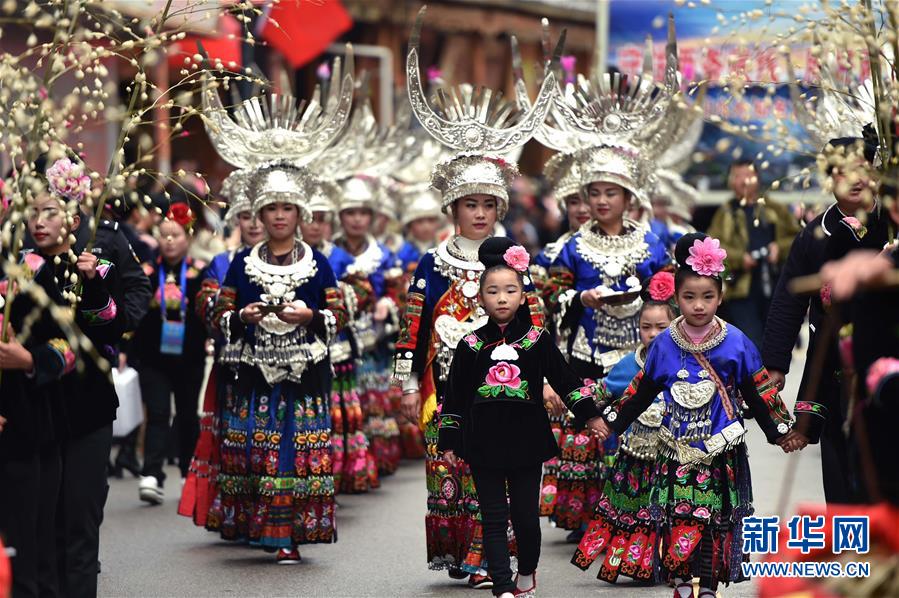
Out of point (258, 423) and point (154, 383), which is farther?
point (154, 383)

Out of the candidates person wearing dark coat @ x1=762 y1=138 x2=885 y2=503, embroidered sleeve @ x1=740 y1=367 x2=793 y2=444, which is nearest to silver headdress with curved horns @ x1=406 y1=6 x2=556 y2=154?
person wearing dark coat @ x1=762 y1=138 x2=885 y2=503

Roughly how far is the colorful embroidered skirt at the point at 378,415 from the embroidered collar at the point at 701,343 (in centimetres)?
503

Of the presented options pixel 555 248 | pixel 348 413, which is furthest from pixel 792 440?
pixel 348 413

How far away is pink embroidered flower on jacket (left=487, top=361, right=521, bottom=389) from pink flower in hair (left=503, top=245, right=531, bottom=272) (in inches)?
19.3

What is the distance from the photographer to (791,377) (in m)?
18.7

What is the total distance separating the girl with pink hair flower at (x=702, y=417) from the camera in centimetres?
723

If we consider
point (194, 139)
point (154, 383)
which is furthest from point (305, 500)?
point (194, 139)

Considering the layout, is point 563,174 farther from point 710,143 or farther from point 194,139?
point 194,139

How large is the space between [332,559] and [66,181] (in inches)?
126

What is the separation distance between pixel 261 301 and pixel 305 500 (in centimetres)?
116

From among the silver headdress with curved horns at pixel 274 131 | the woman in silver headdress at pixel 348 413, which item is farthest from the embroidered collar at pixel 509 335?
the woman in silver headdress at pixel 348 413

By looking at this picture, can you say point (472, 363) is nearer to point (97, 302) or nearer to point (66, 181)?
point (97, 302)

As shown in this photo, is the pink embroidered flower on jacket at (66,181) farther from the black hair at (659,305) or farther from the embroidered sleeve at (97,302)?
the black hair at (659,305)

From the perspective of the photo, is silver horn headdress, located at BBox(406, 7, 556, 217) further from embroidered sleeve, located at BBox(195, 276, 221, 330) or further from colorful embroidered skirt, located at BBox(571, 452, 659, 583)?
colorful embroidered skirt, located at BBox(571, 452, 659, 583)
